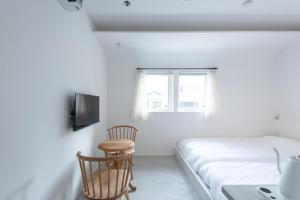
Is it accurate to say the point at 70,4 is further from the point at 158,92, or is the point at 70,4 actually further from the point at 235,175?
the point at 158,92

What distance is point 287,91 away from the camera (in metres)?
3.80

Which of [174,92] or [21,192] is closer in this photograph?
[21,192]

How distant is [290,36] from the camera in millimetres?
3309

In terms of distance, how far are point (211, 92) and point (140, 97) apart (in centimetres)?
166

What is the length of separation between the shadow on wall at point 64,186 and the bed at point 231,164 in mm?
1611

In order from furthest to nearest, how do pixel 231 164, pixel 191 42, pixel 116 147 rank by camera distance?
1. pixel 191 42
2. pixel 116 147
3. pixel 231 164

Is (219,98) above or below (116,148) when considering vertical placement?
above

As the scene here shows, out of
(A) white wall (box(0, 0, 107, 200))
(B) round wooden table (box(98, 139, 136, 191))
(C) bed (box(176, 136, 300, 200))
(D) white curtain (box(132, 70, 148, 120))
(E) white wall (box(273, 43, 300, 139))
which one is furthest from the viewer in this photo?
(D) white curtain (box(132, 70, 148, 120))

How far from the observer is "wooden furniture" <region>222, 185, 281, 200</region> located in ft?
3.00

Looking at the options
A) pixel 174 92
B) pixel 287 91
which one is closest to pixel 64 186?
pixel 174 92

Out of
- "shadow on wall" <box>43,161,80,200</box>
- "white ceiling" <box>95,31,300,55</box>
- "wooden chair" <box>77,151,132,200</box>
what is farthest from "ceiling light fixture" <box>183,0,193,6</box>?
"shadow on wall" <box>43,161,80,200</box>

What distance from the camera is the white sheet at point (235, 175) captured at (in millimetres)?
1717

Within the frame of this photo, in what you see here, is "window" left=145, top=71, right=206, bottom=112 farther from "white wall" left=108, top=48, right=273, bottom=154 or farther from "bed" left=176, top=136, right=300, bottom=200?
"bed" left=176, top=136, right=300, bottom=200

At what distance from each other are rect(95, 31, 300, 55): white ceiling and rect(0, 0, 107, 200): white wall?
1.07m
